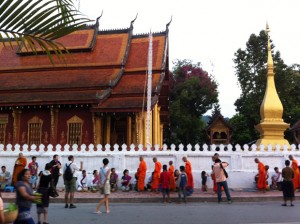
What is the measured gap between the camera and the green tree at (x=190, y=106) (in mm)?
36406

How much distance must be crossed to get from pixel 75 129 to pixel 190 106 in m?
19.7

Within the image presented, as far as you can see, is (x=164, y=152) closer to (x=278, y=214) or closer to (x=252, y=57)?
(x=278, y=214)

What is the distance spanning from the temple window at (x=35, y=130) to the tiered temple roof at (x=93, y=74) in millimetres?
1388

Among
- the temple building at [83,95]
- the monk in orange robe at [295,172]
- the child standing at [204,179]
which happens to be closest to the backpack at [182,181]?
the child standing at [204,179]

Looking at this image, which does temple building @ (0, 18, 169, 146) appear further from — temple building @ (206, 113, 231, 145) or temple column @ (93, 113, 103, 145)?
temple building @ (206, 113, 231, 145)

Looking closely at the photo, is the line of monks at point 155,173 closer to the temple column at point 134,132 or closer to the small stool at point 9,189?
the small stool at point 9,189

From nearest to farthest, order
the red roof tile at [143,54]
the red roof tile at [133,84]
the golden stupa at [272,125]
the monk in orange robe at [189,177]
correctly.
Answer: the monk in orange robe at [189,177]
the golden stupa at [272,125]
the red roof tile at [133,84]
the red roof tile at [143,54]

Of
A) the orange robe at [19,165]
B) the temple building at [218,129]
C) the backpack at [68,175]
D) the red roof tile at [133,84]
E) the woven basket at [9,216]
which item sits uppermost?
the red roof tile at [133,84]

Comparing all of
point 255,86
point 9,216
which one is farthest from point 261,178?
point 255,86

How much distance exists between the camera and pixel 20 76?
2195 centimetres

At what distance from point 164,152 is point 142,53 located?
9.89 metres

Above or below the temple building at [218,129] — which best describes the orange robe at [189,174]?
below

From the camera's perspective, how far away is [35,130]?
20375 millimetres

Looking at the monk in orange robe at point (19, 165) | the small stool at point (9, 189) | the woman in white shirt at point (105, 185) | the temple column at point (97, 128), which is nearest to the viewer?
the woman in white shirt at point (105, 185)
